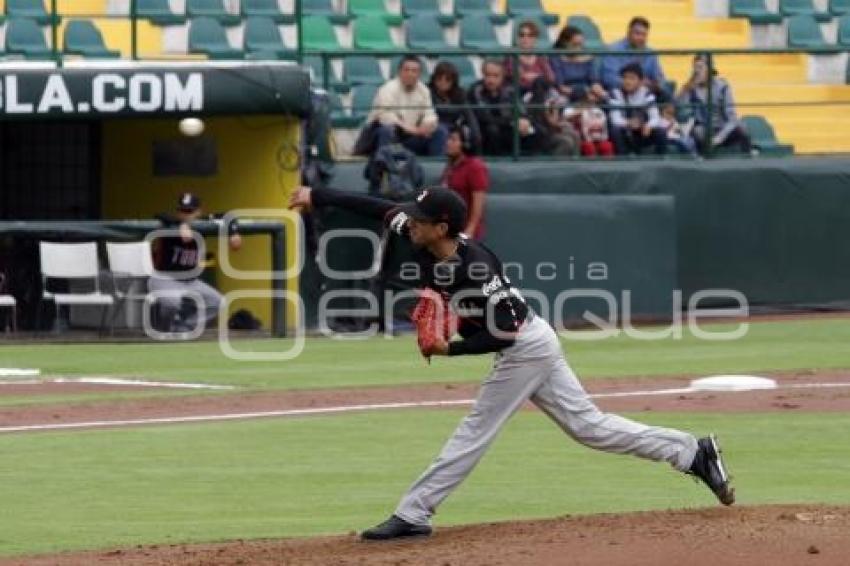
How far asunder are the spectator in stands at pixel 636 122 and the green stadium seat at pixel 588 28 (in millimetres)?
3170

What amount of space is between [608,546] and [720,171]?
560 inches

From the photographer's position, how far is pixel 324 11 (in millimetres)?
24812

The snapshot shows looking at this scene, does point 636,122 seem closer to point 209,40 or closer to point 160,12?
point 209,40

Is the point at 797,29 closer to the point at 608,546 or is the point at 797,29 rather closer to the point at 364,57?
the point at 364,57

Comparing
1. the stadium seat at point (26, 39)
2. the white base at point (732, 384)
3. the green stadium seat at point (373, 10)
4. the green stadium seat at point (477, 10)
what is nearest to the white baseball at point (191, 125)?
the stadium seat at point (26, 39)

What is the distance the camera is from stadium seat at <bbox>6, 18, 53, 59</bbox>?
22.0 meters

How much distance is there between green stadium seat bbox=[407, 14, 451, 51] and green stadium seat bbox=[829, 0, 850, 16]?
18.4 ft

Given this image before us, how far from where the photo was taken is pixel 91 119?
20844 millimetres

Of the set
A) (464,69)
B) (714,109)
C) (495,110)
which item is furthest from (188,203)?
(714,109)

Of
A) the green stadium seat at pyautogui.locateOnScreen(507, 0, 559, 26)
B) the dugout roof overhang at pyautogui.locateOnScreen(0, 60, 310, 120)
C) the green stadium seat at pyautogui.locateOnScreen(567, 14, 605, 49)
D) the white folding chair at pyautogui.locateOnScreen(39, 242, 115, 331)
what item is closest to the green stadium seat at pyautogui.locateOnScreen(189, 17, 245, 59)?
the dugout roof overhang at pyautogui.locateOnScreen(0, 60, 310, 120)

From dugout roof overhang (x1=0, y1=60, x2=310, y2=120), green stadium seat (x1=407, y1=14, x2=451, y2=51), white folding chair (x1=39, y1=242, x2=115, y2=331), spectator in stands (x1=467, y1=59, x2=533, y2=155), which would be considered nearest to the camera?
white folding chair (x1=39, y1=242, x2=115, y2=331)

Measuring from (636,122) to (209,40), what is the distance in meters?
4.70

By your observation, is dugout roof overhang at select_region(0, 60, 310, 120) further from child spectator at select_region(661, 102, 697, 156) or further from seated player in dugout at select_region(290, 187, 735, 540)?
seated player in dugout at select_region(290, 187, 735, 540)

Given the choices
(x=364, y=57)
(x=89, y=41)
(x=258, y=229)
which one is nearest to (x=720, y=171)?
(x=364, y=57)
